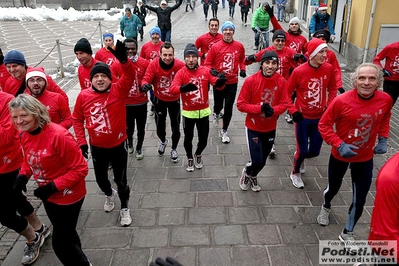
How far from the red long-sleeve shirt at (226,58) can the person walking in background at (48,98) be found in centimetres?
321

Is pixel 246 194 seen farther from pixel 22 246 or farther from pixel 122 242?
pixel 22 246

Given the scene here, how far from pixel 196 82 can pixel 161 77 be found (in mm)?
751

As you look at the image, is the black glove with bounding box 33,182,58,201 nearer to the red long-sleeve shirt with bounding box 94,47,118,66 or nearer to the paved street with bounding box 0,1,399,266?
the paved street with bounding box 0,1,399,266

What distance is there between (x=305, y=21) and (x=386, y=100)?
18759 mm

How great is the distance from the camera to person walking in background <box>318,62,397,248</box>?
3.64 m

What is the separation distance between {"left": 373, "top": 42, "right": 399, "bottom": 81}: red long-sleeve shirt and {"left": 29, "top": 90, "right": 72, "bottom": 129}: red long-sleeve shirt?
A: 5494 mm

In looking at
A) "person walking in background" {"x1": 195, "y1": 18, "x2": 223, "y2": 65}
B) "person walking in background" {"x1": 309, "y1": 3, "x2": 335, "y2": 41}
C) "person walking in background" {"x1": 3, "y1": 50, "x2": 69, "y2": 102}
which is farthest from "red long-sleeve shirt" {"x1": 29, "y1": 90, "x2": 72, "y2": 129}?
"person walking in background" {"x1": 309, "y1": 3, "x2": 335, "y2": 41}

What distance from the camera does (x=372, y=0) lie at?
Answer: 1060 cm

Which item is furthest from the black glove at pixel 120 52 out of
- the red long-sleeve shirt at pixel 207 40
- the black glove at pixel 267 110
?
the red long-sleeve shirt at pixel 207 40

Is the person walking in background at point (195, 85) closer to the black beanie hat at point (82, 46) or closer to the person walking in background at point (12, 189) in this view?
the black beanie hat at point (82, 46)

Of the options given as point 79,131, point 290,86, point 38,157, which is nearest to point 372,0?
point 290,86

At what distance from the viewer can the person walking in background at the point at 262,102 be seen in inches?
190

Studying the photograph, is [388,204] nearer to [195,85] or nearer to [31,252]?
[195,85]

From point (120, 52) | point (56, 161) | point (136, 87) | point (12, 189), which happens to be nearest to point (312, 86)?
point (120, 52)
